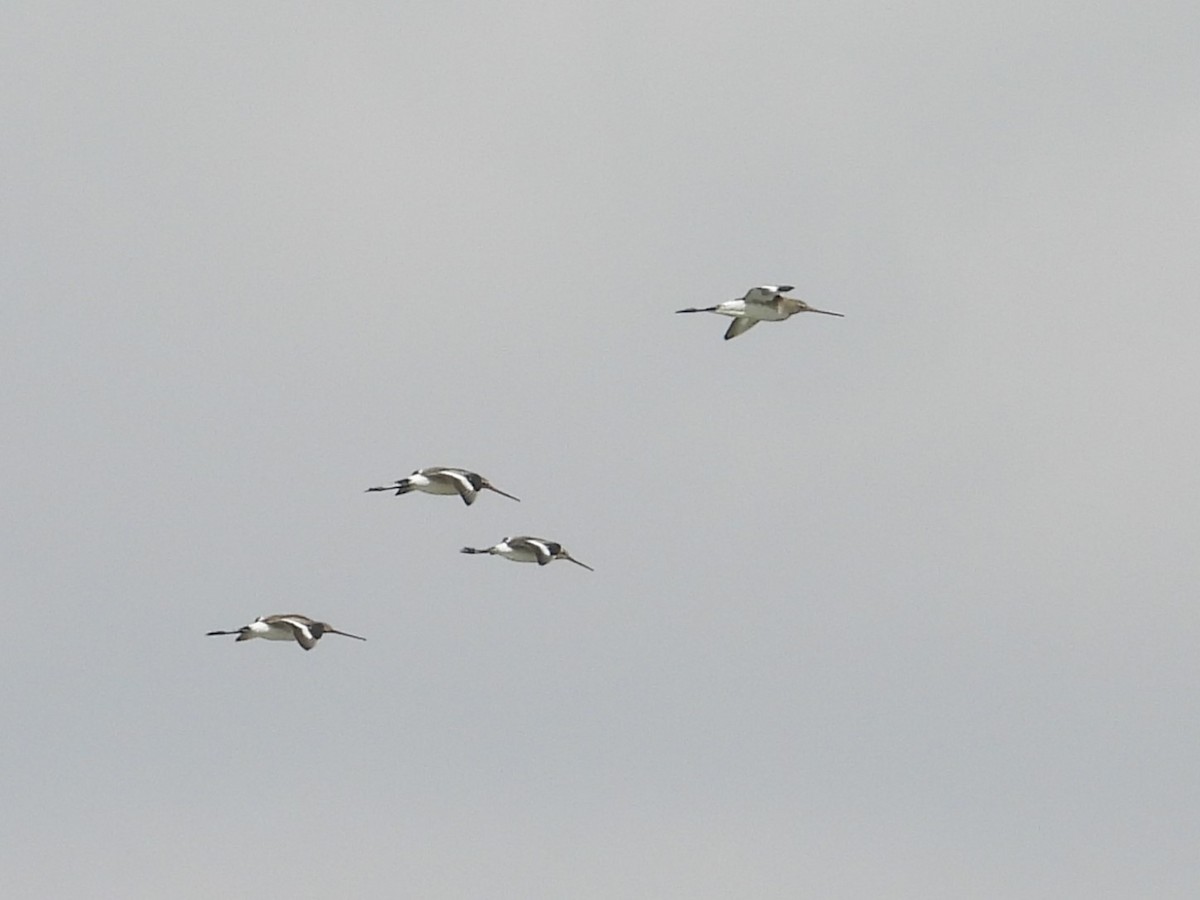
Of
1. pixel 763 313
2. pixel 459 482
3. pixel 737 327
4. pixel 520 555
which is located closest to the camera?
pixel 459 482

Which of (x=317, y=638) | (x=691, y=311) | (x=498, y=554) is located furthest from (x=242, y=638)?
(x=691, y=311)

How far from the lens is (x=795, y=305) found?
241 ft

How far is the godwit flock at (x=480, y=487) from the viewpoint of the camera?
2761 inches

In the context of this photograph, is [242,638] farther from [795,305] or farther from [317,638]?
[795,305]

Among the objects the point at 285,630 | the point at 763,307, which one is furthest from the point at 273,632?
the point at 763,307

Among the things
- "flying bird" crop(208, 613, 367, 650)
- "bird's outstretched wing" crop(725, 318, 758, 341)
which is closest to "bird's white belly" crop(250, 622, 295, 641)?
"flying bird" crop(208, 613, 367, 650)

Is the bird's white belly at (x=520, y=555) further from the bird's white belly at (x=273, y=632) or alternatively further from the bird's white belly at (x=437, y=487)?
the bird's white belly at (x=273, y=632)

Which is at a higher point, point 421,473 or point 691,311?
point 691,311

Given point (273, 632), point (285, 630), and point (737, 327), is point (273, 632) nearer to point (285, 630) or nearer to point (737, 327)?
point (285, 630)

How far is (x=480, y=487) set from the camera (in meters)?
73.4

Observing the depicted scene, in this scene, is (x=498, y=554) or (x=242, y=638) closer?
(x=242, y=638)

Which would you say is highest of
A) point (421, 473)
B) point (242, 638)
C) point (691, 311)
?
point (691, 311)

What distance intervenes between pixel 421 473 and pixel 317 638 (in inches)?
209

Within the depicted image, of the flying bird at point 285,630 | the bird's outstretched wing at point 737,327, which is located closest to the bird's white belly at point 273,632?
the flying bird at point 285,630
